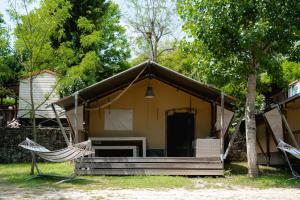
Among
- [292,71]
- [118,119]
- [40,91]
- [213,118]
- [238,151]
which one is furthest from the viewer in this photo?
[40,91]

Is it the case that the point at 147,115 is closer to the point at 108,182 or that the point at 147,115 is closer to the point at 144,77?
the point at 144,77

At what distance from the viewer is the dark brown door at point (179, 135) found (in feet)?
47.8

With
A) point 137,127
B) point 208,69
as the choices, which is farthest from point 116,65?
point 208,69

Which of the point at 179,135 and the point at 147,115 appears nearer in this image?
the point at 147,115

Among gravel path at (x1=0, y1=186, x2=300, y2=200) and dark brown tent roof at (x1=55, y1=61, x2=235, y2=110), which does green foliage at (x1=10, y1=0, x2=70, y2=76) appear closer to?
dark brown tent roof at (x1=55, y1=61, x2=235, y2=110)

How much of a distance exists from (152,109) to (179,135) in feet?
4.33

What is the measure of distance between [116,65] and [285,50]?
16.1 m

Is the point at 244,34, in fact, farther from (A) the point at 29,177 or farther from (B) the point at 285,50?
(A) the point at 29,177

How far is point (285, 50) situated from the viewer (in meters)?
10.8

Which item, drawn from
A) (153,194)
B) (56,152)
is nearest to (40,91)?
(56,152)

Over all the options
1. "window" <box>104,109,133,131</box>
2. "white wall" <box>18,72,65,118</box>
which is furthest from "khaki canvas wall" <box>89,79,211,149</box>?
"white wall" <box>18,72,65,118</box>

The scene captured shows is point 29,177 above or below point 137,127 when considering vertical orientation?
below

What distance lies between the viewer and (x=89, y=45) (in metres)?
18.8

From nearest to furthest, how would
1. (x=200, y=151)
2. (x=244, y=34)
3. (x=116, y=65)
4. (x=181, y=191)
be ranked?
(x=181, y=191), (x=244, y=34), (x=200, y=151), (x=116, y=65)
